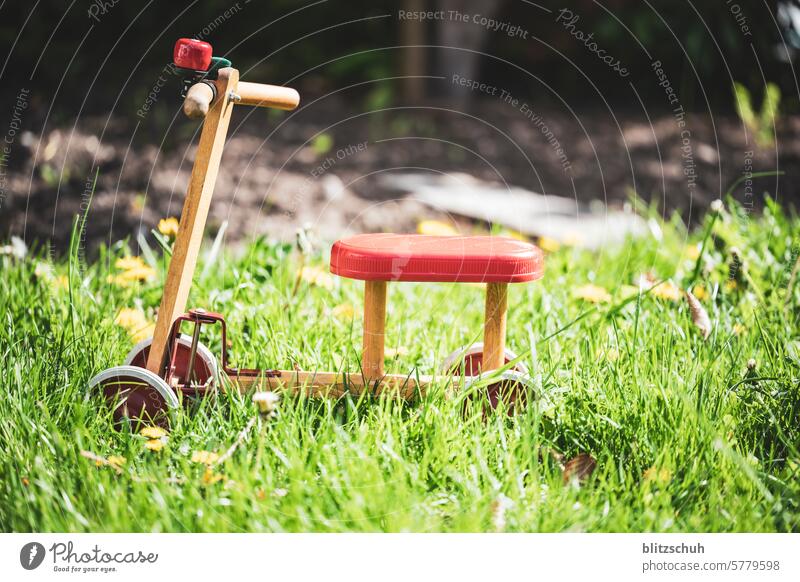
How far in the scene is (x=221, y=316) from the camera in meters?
1.70

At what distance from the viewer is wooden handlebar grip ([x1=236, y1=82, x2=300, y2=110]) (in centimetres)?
162

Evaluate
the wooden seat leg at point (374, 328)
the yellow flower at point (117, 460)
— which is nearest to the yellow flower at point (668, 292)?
the wooden seat leg at point (374, 328)

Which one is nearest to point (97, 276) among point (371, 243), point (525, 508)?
point (371, 243)
